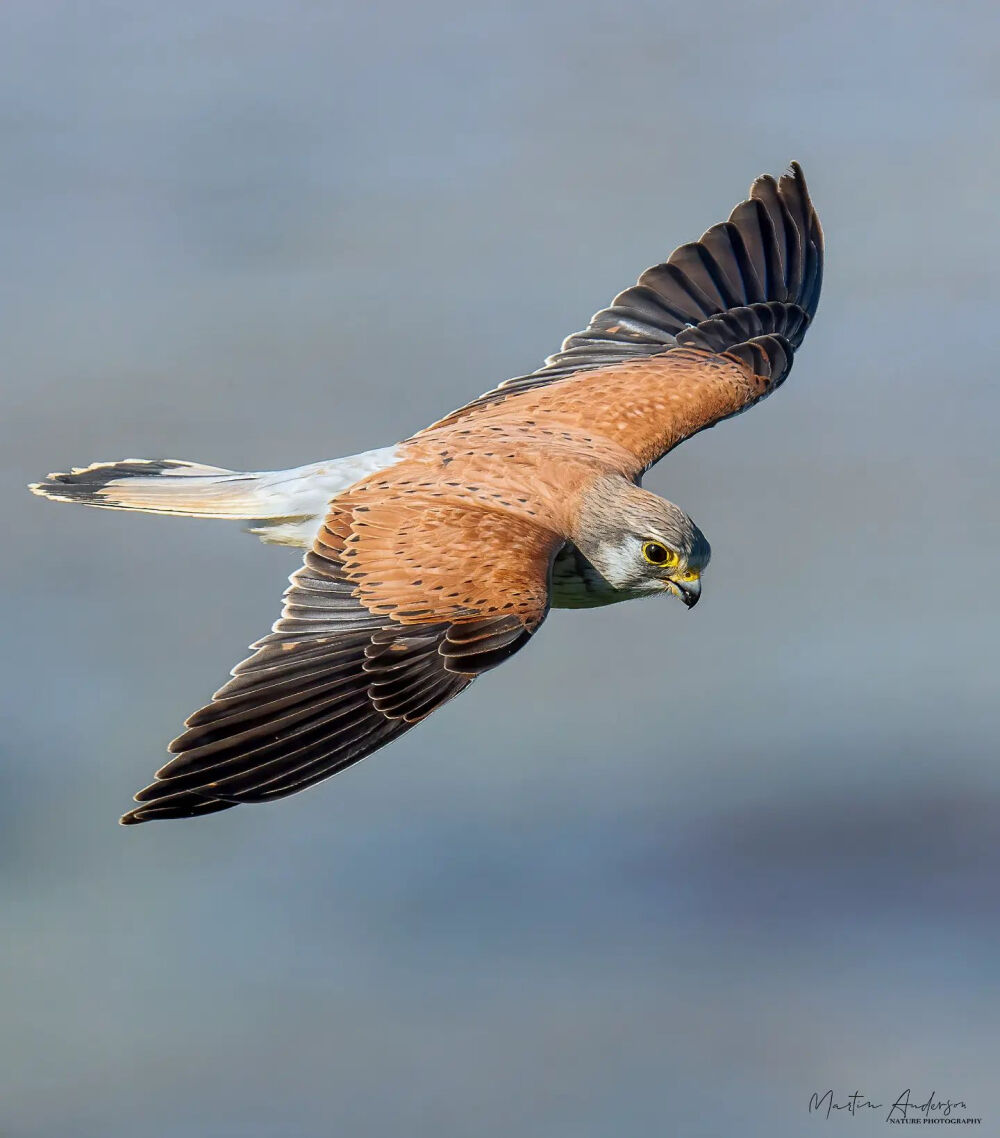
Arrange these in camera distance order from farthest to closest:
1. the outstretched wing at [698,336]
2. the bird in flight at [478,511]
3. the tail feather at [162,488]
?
the outstretched wing at [698,336], the tail feather at [162,488], the bird in flight at [478,511]

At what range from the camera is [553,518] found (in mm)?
7559

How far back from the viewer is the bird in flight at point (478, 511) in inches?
253

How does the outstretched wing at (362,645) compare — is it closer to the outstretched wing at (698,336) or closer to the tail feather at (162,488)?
the tail feather at (162,488)

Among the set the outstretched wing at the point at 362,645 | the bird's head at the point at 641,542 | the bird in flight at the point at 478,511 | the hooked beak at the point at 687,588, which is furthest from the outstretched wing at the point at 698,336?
the outstretched wing at the point at 362,645

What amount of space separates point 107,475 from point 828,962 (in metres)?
31.8

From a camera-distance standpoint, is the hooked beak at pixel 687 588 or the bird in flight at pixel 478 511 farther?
the hooked beak at pixel 687 588

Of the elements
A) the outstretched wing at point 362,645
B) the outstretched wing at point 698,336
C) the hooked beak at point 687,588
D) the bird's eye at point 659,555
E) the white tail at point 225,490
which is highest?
the outstretched wing at point 698,336

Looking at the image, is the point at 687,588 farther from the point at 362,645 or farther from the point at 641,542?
the point at 362,645

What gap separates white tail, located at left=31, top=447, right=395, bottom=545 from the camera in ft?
25.1

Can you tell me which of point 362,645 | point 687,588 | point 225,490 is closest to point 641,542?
point 687,588

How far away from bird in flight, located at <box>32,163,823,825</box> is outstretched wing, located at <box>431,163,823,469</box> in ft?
0.04

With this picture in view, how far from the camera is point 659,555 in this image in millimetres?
7656

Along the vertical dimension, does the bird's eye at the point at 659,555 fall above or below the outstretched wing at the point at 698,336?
below

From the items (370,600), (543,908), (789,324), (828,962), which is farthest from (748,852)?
(370,600)
